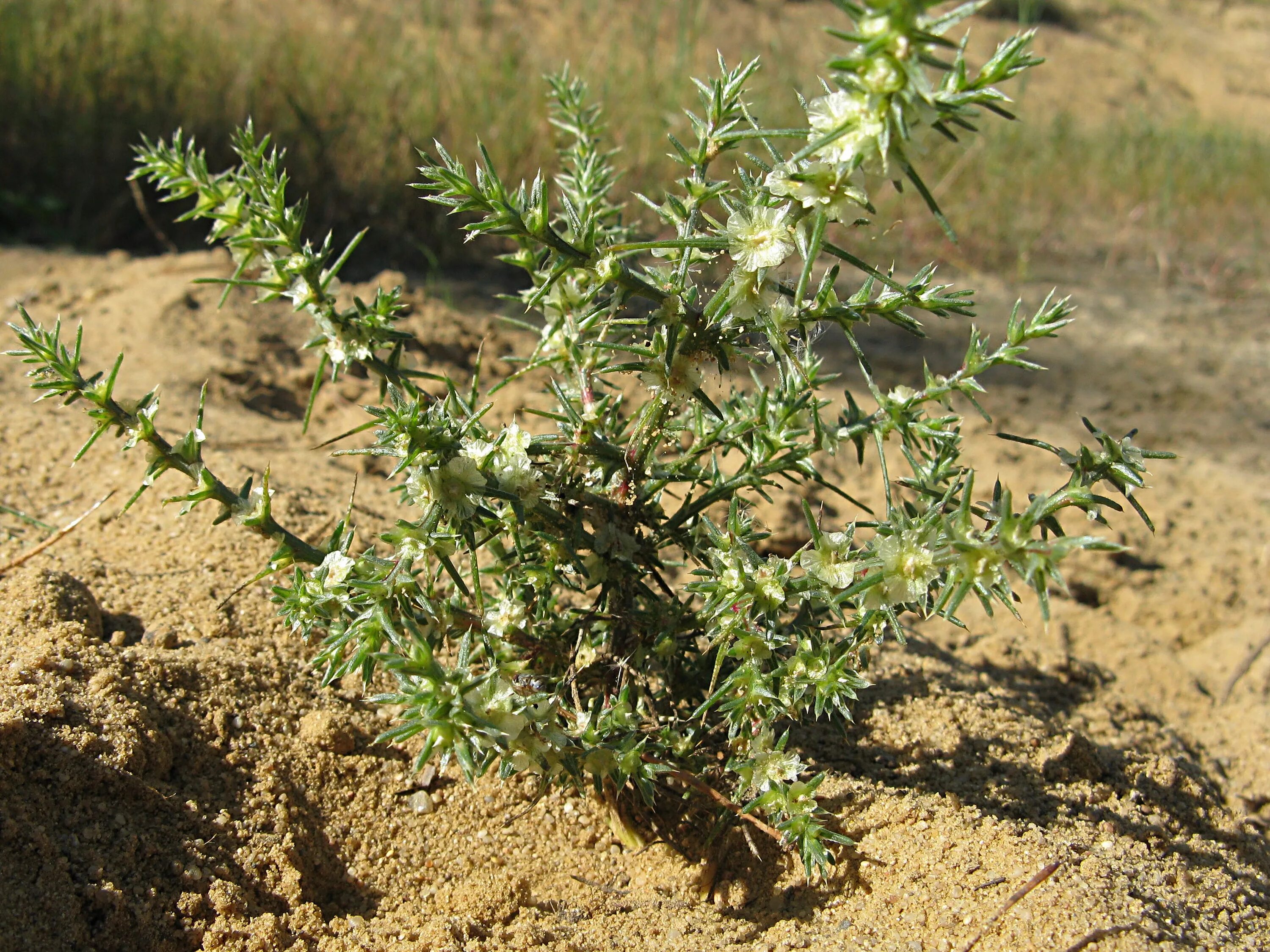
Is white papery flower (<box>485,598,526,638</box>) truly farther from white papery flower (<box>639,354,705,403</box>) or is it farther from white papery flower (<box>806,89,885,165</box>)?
white papery flower (<box>806,89,885,165</box>)

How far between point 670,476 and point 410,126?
3768mm

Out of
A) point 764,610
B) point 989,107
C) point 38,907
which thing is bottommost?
point 38,907

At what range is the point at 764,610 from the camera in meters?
1.40

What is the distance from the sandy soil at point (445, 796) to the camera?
1.42 m

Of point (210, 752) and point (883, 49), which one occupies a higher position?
point (883, 49)

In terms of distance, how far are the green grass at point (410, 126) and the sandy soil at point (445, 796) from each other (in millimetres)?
1863

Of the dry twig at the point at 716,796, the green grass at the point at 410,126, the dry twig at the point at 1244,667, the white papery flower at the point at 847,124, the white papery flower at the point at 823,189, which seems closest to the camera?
the white papery flower at the point at 847,124

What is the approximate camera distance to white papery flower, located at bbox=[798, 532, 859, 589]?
1.39 meters

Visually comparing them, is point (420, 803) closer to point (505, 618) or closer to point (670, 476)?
point (505, 618)

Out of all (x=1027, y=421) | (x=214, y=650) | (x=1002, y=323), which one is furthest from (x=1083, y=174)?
(x=214, y=650)

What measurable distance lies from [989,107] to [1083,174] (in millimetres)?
7034

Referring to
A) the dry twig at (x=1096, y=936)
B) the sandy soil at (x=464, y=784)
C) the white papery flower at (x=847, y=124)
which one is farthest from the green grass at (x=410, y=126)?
the dry twig at (x=1096, y=936)

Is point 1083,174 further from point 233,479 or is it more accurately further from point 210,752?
point 210,752

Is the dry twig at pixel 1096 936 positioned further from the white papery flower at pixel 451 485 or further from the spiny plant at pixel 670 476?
the white papery flower at pixel 451 485
